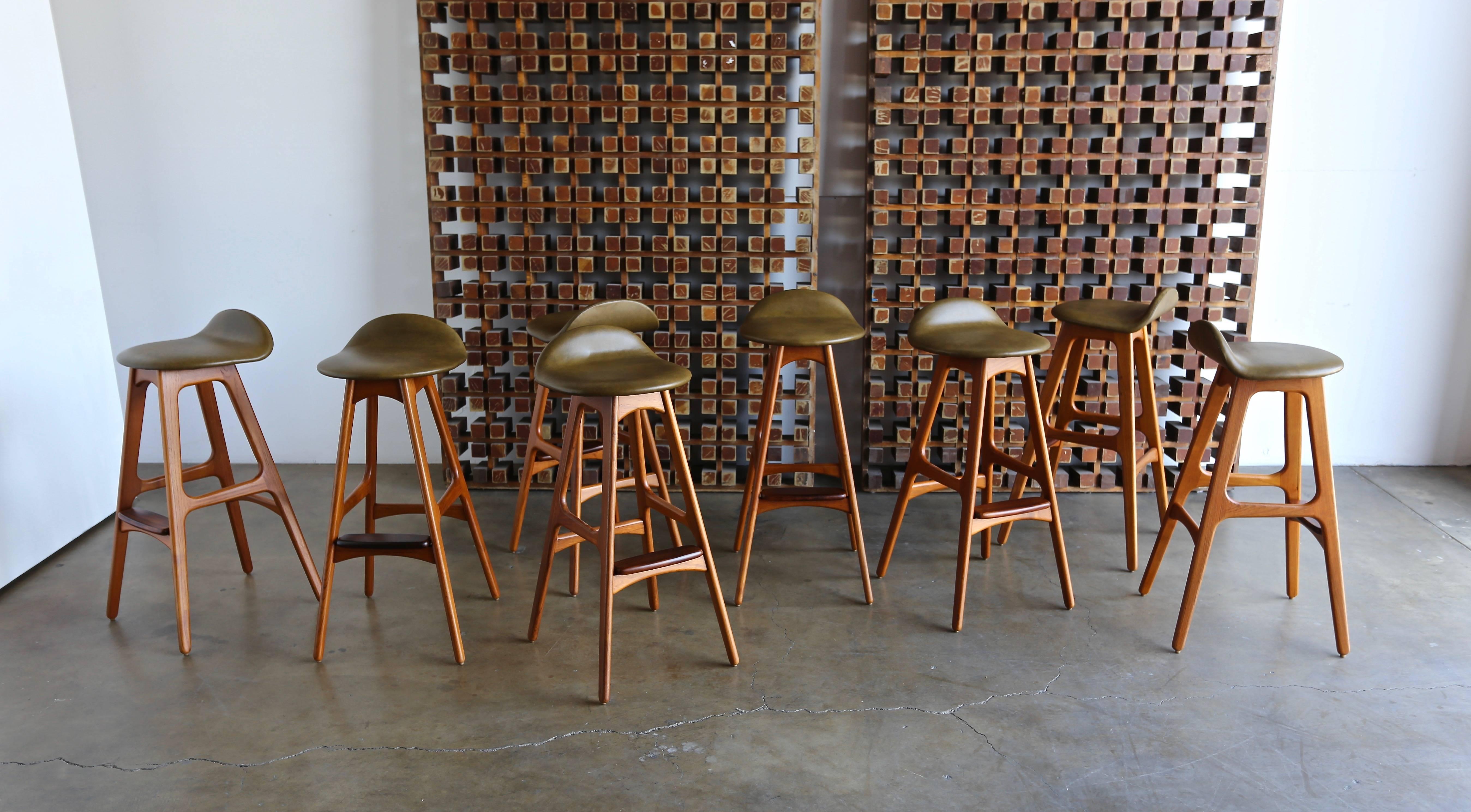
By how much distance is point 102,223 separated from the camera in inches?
180

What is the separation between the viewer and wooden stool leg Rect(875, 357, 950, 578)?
326 centimetres

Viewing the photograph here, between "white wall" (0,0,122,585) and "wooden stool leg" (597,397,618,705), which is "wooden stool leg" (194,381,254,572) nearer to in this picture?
"white wall" (0,0,122,585)

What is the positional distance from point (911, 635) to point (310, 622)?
1.98 metres

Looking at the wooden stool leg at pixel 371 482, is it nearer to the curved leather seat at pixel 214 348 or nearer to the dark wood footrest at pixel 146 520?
the curved leather seat at pixel 214 348

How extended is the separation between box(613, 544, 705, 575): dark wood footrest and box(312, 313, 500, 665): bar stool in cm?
55

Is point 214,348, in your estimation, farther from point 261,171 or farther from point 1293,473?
point 1293,473

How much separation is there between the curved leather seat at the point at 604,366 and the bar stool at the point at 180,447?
40.4 inches

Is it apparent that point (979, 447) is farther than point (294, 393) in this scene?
No

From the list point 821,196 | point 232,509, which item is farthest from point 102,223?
point 821,196

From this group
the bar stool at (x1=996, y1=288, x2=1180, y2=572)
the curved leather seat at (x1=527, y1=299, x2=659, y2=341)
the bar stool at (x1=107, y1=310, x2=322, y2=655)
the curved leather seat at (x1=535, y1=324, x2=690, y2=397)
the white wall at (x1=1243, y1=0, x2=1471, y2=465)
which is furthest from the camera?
the white wall at (x1=1243, y1=0, x2=1471, y2=465)

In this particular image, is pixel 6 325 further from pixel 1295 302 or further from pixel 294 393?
pixel 1295 302

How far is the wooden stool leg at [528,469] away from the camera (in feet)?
11.2

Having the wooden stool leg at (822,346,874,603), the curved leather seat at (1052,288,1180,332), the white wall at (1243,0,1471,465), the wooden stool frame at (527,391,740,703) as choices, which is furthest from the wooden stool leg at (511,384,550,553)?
the white wall at (1243,0,1471,465)

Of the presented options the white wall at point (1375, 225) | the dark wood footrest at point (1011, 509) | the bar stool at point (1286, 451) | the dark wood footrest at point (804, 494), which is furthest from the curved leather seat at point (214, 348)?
the white wall at point (1375, 225)
